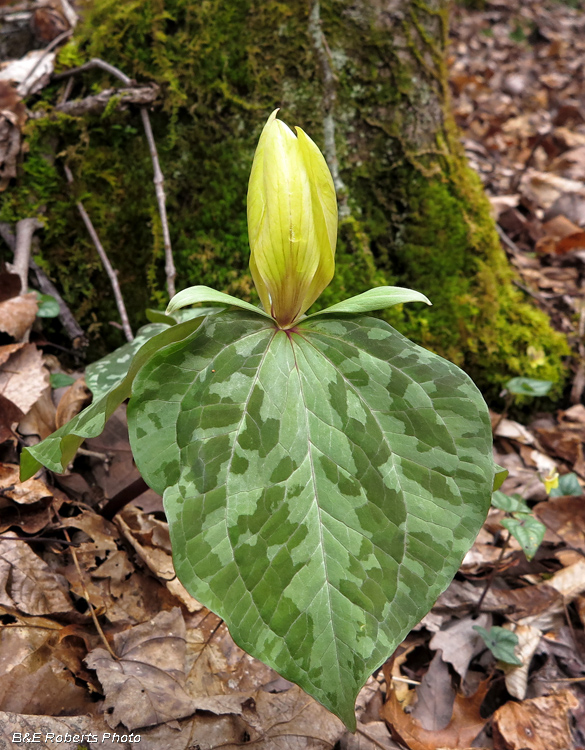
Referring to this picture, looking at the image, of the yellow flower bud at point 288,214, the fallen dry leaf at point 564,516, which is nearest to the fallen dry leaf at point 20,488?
the yellow flower bud at point 288,214

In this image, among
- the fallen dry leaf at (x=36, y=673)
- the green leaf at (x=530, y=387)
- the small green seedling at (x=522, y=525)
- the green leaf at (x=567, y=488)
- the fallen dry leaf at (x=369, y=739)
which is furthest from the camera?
the green leaf at (x=530, y=387)

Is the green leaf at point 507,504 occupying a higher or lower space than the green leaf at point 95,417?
lower

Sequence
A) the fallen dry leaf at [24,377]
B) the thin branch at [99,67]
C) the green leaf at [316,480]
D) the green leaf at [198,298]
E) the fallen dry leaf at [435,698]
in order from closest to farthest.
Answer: the green leaf at [316,480], the green leaf at [198,298], the fallen dry leaf at [435,698], the fallen dry leaf at [24,377], the thin branch at [99,67]

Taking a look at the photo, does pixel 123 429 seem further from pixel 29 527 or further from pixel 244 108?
pixel 244 108

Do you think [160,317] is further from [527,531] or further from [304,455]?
[527,531]

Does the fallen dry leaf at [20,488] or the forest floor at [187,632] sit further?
the fallen dry leaf at [20,488]

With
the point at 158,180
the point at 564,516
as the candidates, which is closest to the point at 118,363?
the point at 158,180

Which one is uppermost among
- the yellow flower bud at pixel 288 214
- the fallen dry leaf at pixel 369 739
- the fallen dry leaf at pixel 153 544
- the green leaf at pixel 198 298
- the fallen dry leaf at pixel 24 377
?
the yellow flower bud at pixel 288 214

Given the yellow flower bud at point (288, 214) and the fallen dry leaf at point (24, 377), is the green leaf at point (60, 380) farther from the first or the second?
the yellow flower bud at point (288, 214)
